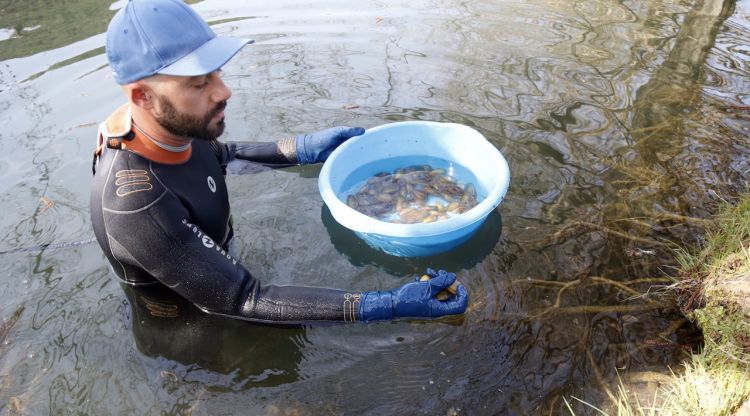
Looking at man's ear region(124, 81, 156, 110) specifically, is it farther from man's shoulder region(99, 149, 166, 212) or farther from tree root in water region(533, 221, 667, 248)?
tree root in water region(533, 221, 667, 248)

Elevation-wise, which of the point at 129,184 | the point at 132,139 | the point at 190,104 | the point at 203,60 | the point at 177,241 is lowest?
the point at 177,241

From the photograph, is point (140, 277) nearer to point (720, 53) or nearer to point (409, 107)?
point (409, 107)

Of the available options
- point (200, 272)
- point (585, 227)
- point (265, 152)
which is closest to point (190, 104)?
point (200, 272)

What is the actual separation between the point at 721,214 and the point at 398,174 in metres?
1.91

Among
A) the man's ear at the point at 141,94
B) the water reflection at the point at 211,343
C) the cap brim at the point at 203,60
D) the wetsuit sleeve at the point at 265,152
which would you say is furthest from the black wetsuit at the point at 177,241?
the wetsuit sleeve at the point at 265,152

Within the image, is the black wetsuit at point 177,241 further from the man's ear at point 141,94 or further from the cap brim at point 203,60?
the cap brim at point 203,60

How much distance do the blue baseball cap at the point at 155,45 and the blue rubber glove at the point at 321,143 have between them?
4.55ft

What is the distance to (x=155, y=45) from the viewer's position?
1920mm

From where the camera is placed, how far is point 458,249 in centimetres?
304

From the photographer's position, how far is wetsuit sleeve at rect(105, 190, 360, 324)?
81.5 inches

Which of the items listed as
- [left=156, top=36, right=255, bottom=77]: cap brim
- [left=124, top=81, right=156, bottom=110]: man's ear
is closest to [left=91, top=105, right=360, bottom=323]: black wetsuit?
[left=124, top=81, right=156, bottom=110]: man's ear

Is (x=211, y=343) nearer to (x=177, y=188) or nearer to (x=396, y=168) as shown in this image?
(x=177, y=188)

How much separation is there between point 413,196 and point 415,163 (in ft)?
1.35

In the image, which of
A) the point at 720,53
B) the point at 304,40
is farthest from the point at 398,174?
the point at 720,53
